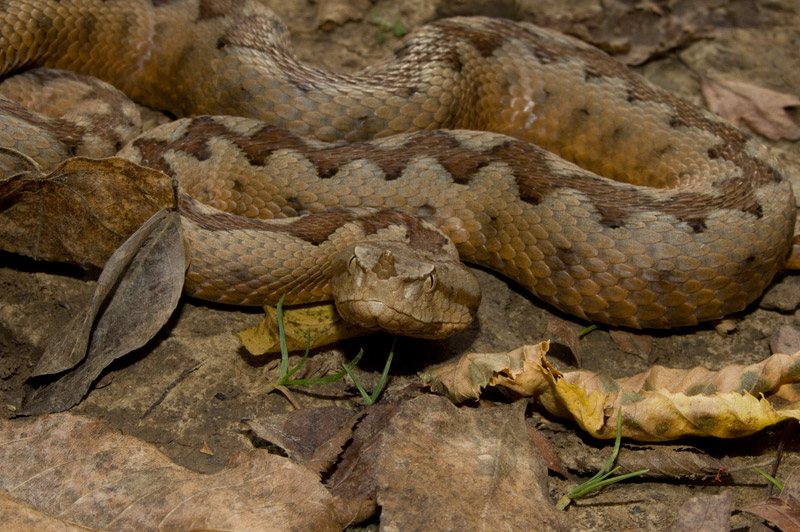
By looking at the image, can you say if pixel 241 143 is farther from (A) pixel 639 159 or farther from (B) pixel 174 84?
(A) pixel 639 159

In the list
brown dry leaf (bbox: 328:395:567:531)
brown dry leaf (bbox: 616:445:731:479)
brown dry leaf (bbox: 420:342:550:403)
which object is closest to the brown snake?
brown dry leaf (bbox: 420:342:550:403)

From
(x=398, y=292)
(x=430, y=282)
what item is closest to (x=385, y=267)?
(x=398, y=292)

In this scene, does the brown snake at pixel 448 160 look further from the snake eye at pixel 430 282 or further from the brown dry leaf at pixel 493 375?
the brown dry leaf at pixel 493 375

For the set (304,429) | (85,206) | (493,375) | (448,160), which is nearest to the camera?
(304,429)

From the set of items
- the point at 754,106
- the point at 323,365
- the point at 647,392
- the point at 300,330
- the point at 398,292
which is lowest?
the point at 323,365

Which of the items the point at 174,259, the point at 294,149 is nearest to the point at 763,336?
the point at 294,149

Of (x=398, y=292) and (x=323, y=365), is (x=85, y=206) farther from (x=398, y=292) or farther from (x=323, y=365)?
(x=398, y=292)
